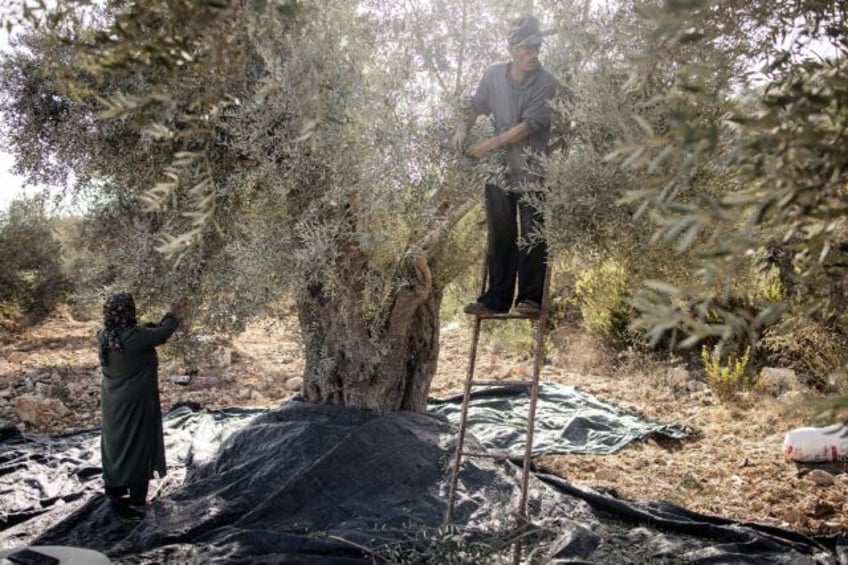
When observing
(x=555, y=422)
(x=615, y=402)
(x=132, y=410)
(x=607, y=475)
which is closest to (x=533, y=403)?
(x=607, y=475)

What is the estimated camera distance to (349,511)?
660 cm

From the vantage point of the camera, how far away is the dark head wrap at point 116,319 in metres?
7.05

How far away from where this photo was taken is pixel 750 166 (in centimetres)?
227

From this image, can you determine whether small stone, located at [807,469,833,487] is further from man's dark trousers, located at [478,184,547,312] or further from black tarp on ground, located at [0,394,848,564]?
man's dark trousers, located at [478,184,547,312]

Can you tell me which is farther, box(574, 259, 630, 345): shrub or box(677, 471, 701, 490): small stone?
box(574, 259, 630, 345): shrub

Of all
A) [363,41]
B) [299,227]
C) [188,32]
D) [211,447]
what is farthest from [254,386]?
[188,32]

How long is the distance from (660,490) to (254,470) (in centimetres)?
392

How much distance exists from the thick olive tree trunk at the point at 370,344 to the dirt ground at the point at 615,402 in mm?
398

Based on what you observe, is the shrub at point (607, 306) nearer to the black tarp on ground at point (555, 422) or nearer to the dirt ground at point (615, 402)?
the dirt ground at point (615, 402)

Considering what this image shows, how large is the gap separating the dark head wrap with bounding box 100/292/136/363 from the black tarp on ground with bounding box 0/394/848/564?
142cm

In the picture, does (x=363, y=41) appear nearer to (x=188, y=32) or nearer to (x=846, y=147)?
(x=188, y=32)

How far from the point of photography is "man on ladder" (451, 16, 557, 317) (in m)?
5.76

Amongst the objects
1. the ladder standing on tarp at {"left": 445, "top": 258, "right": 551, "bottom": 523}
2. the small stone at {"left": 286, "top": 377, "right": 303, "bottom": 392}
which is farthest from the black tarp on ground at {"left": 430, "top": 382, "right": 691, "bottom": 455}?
the ladder standing on tarp at {"left": 445, "top": 258, "right": 551, "bottom": 523}

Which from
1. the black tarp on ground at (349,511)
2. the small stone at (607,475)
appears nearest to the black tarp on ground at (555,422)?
the small stone at (607,475)
